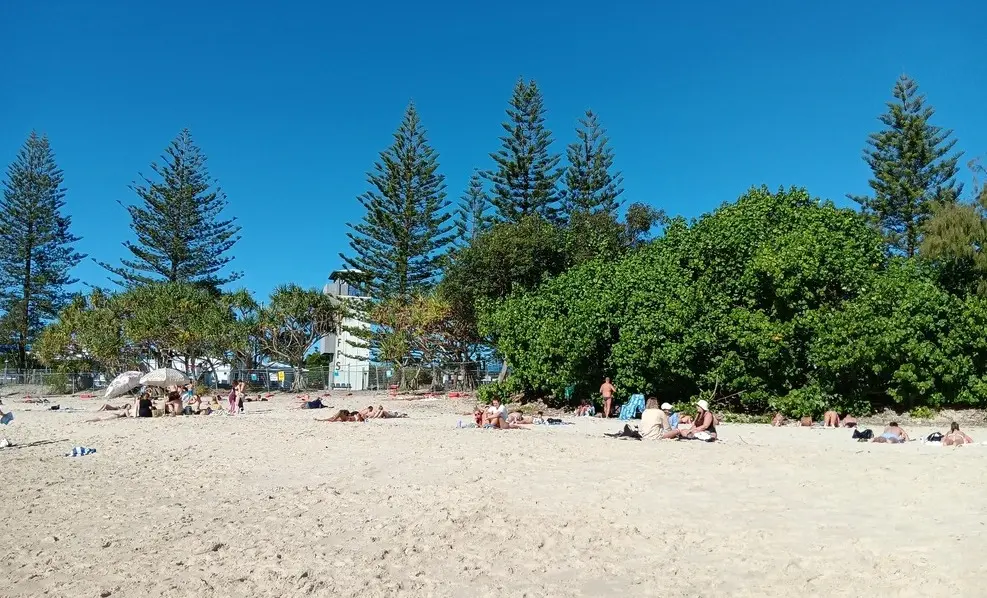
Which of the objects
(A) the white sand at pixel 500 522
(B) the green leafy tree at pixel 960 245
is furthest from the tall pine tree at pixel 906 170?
(A) the white sand at pixel 500 522

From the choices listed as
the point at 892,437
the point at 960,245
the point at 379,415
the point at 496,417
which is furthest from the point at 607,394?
the point at 960,245

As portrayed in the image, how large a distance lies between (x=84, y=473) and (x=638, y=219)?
22552mm

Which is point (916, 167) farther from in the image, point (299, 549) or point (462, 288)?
point (299, 549)

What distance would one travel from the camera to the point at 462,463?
781 cm

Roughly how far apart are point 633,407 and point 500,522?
9.87 m

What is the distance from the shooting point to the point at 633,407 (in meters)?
14.6

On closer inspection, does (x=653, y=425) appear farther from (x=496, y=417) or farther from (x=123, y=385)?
(x=123, y=385)

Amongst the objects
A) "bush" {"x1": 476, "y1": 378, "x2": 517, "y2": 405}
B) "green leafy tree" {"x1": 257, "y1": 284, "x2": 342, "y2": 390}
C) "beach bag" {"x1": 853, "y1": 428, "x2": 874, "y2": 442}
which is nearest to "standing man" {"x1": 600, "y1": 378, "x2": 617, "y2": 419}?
"bush" {"x1": 476, "y1": 378, "x2": 517, "y2": 405}

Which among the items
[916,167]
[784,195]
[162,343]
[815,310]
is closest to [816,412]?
[815,310]

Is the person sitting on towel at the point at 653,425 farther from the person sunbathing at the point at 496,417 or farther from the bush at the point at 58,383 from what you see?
the bush at the point at 58,383

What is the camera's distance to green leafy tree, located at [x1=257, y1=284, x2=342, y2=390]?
30062 millimetres

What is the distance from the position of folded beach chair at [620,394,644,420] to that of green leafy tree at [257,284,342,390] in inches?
722

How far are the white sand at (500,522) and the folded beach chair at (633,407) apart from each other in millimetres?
5484

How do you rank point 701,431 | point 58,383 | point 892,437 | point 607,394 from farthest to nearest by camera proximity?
point 58,383 → point 607,394 → point 701,431 → point 892,437
